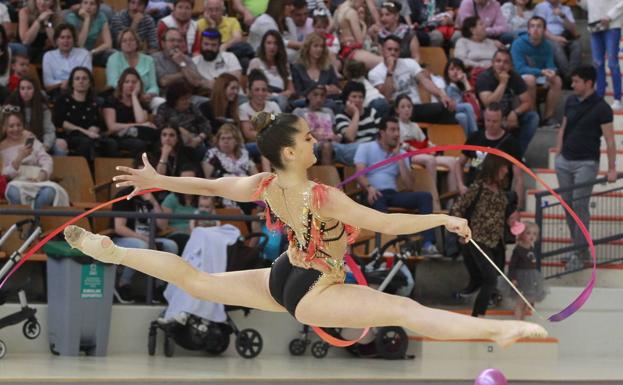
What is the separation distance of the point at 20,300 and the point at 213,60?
3641mm

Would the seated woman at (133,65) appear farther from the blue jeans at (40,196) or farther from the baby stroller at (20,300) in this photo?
the baby stroller at (20,300)

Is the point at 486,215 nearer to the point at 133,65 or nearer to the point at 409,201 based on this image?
the point at 409,201

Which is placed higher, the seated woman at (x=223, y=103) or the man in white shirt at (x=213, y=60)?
the man in white shirt at (x=213, y=60)

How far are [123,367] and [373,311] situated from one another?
4237 millimetres

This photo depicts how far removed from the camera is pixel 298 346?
415 inches

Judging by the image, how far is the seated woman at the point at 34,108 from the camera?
10.9m

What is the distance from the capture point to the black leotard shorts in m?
5.75

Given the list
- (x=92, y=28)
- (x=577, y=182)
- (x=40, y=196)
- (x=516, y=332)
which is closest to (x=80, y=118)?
(x=40, y=196)

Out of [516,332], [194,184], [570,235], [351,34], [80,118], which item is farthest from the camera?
[351,34]

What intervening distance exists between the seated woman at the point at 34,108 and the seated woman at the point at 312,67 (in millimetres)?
2731

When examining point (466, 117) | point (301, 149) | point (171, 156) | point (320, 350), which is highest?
point (301, 149)

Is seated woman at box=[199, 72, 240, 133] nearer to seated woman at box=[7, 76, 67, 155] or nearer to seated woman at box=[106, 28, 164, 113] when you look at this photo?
seated woman at box=[106, 28, 164, 113]

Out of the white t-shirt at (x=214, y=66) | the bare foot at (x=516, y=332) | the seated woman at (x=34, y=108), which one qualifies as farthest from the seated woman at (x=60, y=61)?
the bare foot at (x=516, y=332)

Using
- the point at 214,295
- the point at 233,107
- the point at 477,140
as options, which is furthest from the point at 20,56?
the point at 214,295
